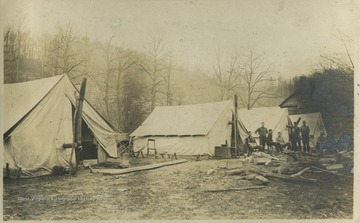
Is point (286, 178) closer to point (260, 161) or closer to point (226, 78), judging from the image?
point (260, 161)

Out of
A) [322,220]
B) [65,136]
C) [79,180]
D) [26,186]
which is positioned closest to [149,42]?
[65,136]

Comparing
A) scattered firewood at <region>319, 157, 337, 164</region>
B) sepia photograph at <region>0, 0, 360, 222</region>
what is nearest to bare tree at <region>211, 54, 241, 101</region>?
sepia photograph at <region>0, 0, 360, 222</region>

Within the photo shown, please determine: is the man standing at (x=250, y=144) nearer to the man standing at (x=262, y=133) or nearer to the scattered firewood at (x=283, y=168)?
the man standing at (x=262, y=133)

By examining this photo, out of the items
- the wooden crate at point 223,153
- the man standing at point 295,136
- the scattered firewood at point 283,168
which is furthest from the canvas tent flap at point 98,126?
the man standing at point 295,136

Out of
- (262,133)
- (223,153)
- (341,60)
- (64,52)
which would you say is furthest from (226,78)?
(64,52)

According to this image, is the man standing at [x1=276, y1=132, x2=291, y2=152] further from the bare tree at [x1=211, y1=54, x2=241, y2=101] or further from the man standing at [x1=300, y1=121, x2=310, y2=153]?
the bare tree at [x1=211, y1=54, x2=241, y2=101]
